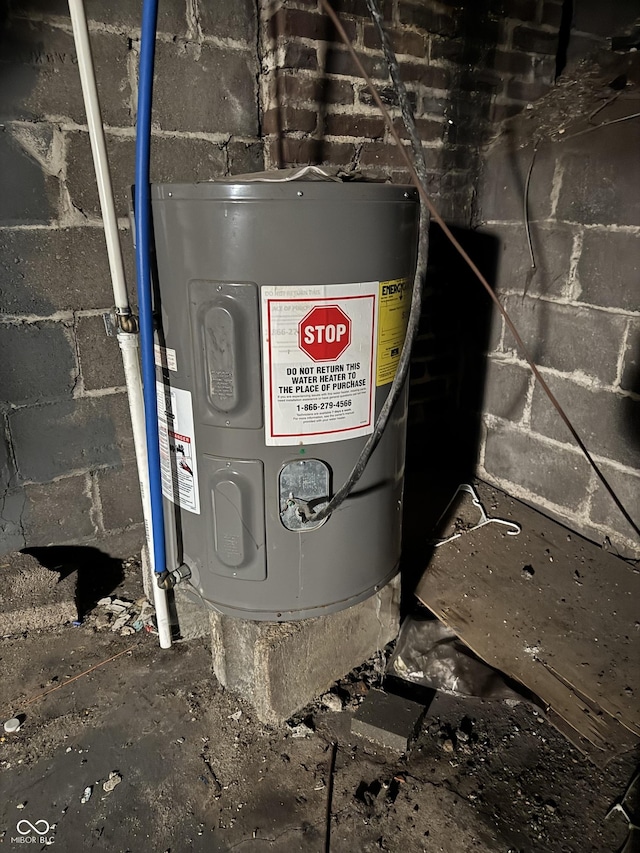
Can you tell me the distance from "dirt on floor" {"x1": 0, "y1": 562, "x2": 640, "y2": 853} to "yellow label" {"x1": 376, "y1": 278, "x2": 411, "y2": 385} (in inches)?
33.0

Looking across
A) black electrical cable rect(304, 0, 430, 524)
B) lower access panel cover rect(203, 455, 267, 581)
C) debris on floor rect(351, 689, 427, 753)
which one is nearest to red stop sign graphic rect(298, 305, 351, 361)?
black electrical cable rect(304, 0, 430, 524)

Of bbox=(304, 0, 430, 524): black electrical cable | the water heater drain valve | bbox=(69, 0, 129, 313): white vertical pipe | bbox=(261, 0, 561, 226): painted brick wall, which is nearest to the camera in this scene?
bbox=(304, 0, 430, 524): black electrical cable

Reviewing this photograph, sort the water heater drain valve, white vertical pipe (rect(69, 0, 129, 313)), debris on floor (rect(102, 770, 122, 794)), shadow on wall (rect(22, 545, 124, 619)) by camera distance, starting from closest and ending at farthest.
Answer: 1. white vertical pipe (rect(69, 0, 129, 313))
2. debris on floor (rect(102, 770, 122, 794))
3. the water heater drain valve
4. shadow on wall (rect(22, 545, 124, 619))

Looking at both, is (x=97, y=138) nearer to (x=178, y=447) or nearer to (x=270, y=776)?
(x=178, y=447)

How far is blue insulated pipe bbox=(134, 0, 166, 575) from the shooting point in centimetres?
104

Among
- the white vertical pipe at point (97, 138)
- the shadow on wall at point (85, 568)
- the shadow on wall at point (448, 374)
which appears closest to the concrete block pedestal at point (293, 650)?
the shadow on wall at point (85, 568)

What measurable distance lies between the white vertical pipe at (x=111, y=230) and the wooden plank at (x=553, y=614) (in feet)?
2.73

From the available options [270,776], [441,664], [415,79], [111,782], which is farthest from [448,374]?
[111,782]

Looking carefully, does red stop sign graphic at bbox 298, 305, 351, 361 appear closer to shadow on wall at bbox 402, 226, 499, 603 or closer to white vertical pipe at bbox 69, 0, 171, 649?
white vertical pipe at bbox 69, 0, 171, 649

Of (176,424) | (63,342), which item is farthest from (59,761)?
(63,342)

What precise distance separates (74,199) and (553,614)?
1726 millimetres

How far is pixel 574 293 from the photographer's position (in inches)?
73.2

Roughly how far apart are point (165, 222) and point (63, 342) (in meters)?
0.73

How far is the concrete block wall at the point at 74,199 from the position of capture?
149cm
